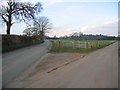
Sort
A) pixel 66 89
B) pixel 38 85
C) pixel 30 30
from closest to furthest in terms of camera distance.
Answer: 1. pixel 66 89
2. pixel 38 85
3. pixel 30 30

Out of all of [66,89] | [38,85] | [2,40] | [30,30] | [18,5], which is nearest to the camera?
[66,89]

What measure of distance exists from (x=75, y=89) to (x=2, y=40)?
23665mm

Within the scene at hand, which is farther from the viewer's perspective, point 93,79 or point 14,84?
point 93,79

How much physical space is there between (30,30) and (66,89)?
261 ft

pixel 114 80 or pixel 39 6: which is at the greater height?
pixel 39 6

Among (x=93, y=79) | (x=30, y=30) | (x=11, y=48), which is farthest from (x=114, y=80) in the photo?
(x=30, y=30)

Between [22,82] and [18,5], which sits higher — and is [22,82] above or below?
below

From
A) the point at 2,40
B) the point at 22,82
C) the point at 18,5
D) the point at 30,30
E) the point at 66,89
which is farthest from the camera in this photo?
the point at 30,30

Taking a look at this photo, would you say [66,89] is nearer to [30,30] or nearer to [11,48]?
[11,48]

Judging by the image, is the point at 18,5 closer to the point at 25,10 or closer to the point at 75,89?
the point at 25,10

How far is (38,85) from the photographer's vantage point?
31.8 feet

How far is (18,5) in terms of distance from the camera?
140 ft

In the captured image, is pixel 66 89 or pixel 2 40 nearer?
pixel 66 89

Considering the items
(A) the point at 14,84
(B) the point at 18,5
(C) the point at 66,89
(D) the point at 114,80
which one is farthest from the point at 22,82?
(B) the point at 18,5
